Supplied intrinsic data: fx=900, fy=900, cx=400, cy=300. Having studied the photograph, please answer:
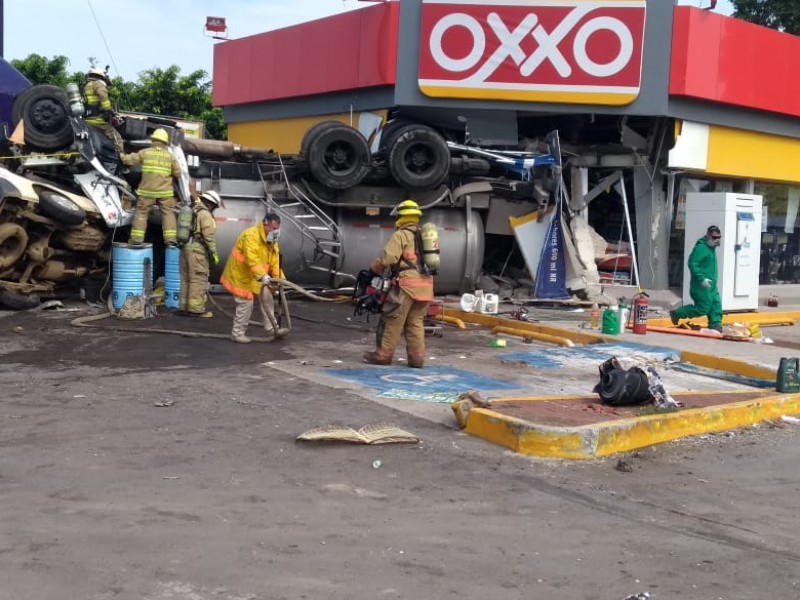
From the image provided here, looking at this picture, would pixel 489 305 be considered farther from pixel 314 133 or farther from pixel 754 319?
pixel 754 319

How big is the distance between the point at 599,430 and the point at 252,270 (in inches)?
209

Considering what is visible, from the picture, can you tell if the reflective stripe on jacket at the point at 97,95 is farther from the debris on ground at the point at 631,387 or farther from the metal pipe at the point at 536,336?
the debris on ground at the point at 631,387

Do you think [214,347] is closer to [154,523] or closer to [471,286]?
[154,523]

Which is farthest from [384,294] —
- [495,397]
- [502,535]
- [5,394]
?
[502,535]

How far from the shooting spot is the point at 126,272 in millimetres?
12367

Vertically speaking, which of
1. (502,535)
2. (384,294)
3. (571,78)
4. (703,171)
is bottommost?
(502,535)

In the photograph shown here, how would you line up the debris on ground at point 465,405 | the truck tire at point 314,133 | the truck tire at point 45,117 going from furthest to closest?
the truck tire at point 314,133 → the truck tire at point 45,117 → the debris on ground at point 465,405

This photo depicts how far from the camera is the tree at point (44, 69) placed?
110ft

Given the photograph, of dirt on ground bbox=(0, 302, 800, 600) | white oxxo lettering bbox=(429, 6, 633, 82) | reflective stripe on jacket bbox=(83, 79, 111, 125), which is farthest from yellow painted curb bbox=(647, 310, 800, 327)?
reflective stripe on jacket bbox=(83, 79, 111, 125)

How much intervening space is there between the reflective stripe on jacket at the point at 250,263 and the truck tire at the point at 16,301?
11.0 feet

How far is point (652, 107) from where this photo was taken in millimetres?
16250

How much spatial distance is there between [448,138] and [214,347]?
8.73 m

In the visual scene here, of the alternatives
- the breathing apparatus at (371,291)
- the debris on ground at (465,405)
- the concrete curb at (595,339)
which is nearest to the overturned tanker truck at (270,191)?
the concrete curb at (595,339)

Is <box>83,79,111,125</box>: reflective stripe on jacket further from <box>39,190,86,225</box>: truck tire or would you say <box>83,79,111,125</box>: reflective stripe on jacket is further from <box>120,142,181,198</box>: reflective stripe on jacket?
<box>39,190,86,225</box>: truck tire
